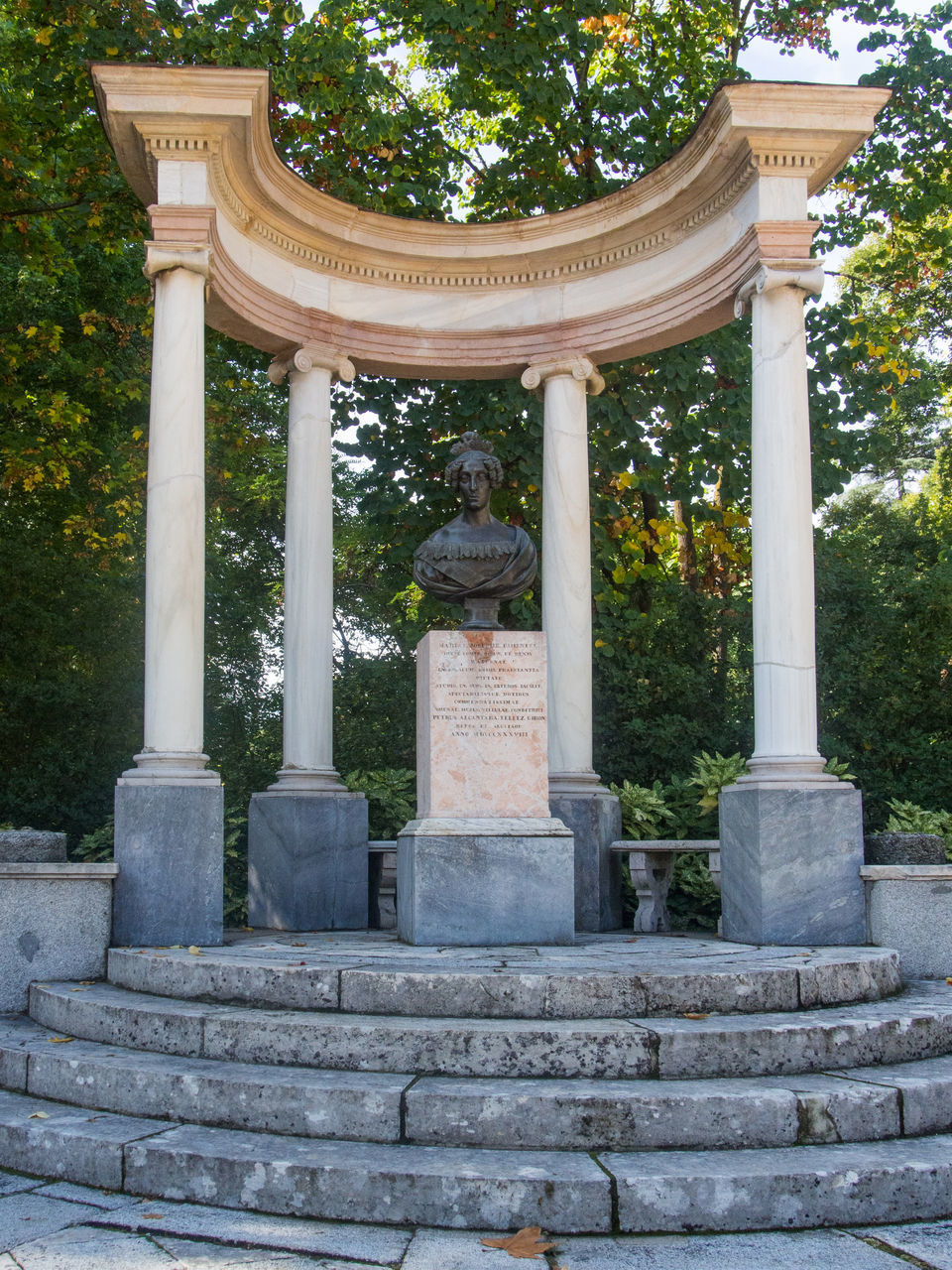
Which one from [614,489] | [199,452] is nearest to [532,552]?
[199,452]

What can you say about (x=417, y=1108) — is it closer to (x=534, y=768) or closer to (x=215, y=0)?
(x=534, y=768)

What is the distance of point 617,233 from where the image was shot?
12578 mm

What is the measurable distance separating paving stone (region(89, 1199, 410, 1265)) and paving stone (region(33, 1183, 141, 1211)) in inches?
4.6

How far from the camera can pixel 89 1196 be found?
5.47 meters

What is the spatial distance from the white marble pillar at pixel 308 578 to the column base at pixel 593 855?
2.37 meters

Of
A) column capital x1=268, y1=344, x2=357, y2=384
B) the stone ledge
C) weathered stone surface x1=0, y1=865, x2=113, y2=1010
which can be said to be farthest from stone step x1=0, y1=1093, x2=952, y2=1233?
column capital x1=268, y1=344, x2=357, y2=384

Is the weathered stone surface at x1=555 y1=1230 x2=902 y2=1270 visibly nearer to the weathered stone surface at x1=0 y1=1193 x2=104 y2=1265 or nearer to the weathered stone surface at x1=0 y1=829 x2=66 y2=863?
the weathered stone surface at x1=0 y1=1193 x2=104 y2=1265

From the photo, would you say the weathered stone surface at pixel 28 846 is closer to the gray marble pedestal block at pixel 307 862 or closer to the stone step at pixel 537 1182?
the gray marble pedestal block at pixel 307 862

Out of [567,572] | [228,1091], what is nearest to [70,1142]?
Result: [228,1091]

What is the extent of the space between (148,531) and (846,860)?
6.55 meters

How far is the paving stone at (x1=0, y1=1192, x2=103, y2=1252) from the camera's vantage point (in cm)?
492

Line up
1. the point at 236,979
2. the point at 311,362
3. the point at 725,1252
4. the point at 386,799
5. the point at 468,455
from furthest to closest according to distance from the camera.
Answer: the point at 386,799, the point at 311,362, the point at 468,455, the point at 236,979, the point at 725,1252

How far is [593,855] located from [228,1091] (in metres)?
6.36

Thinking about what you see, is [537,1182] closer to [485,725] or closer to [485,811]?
[485,811]
